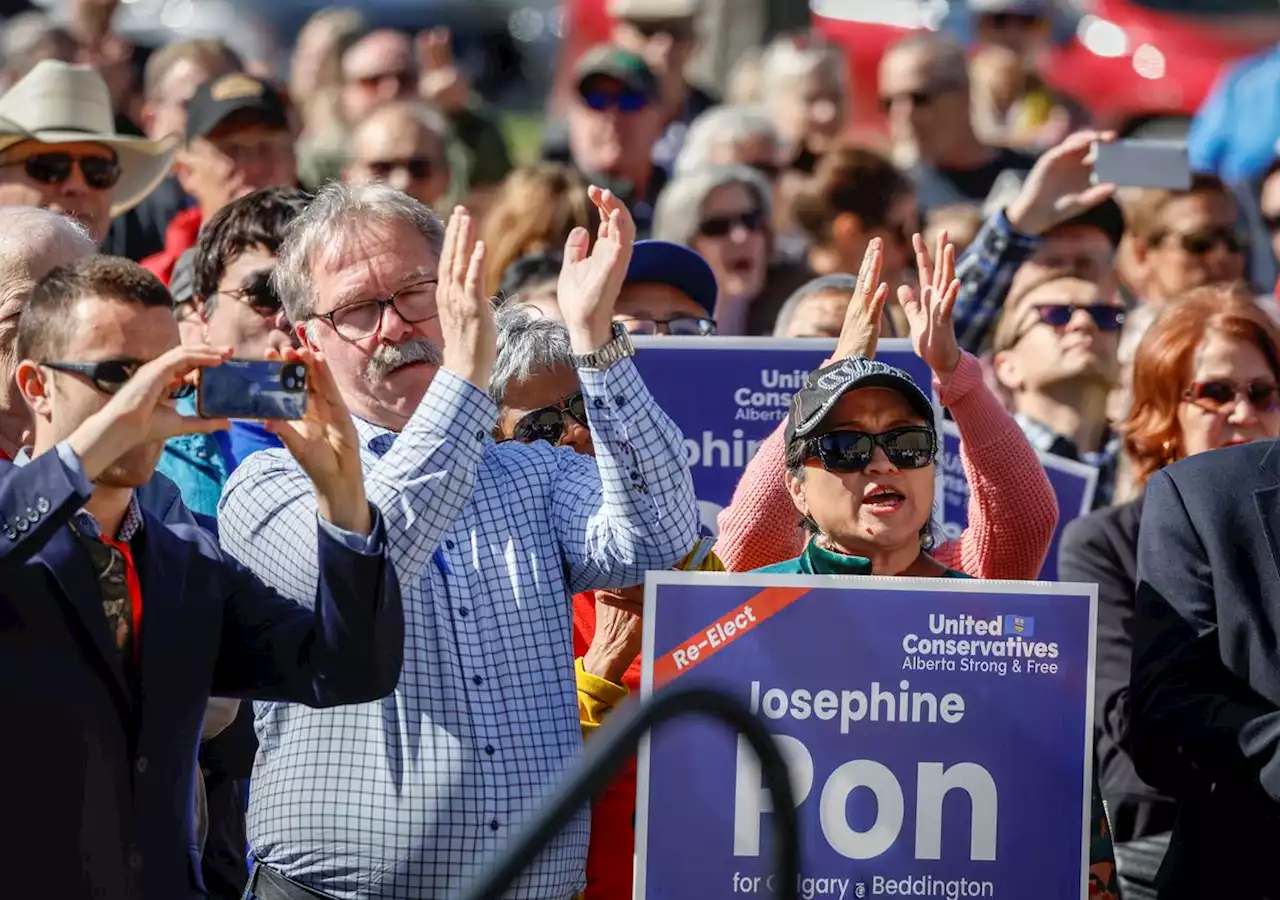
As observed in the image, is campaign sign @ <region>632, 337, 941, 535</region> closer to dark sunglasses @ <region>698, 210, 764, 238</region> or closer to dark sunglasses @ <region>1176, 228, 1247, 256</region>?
dark sunglasses @ <region>698, 210, 764, 238</region>

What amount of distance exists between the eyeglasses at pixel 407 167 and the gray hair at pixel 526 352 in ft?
12.1

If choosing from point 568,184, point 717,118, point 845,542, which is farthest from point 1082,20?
point 845,542

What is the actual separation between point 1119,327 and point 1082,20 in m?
10.4

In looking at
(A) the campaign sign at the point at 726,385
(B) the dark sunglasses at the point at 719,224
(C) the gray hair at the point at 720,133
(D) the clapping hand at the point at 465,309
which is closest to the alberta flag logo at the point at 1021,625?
(D) the clapping hand at the point at 465,309

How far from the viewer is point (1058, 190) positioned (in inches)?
270

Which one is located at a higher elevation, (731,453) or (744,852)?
(731,453)

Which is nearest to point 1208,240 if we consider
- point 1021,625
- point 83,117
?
point 83,117

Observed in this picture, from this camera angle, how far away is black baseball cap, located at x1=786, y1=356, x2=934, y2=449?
183 inches

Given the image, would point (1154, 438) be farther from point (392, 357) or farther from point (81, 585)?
point (81, 585)

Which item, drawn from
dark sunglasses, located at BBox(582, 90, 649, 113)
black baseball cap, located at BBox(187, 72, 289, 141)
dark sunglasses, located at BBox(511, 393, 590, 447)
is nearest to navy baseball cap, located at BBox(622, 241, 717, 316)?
dark sunglasses, located at BBox(511, 393, 590, 447)

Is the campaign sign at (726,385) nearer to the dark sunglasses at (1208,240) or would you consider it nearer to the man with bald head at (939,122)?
the dark sunglasses at (1208,240)

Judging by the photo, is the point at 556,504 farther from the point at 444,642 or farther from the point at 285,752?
the point at 285,752

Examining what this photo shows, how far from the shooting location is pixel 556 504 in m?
4.51

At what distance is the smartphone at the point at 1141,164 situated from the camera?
268 inches
